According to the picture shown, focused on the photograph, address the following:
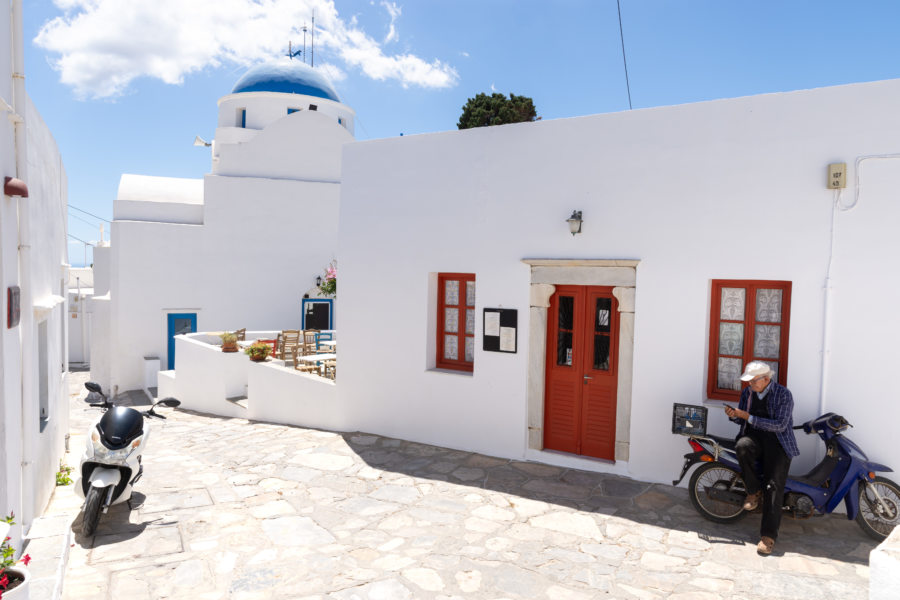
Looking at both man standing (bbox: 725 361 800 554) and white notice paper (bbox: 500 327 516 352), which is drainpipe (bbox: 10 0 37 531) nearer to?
white notice paper (bbox: 500 327 516 352)

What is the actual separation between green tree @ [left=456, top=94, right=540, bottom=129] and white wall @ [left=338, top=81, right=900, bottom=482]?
15611 millimetres

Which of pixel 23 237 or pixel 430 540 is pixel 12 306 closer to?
pixel 23 237

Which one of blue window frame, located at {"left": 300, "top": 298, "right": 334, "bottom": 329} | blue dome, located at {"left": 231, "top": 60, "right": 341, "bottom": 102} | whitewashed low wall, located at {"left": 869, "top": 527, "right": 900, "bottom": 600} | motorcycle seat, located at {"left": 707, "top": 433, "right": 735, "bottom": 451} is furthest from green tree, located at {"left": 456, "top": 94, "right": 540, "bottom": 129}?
whitewashed low wall, located at {"left": 869, "top": 527, "right": 900, "bottom": 600}

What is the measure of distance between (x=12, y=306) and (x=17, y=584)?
6.21 ft

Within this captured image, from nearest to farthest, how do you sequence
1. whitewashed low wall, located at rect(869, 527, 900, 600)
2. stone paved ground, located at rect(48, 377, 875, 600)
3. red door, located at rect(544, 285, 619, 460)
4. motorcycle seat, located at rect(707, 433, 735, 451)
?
whitewashed low wall, located at rect(869, 527, 900, 600), stone paved ground, located at rect(48, 377, 875, 600), motorcycle seat, located at rect(707, 433, 735, 451), red door, located at rect(544, 285, 619, 460)

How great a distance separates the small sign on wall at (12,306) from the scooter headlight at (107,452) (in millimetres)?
1469

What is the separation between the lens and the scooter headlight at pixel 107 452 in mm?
5266

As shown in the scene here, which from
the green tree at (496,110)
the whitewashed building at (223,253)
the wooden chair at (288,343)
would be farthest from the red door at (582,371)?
the green tree at (496,110)

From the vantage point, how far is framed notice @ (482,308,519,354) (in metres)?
7.42

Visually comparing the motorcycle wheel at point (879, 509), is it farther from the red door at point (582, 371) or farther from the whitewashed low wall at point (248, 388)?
the whitewashed low wall at point (248, 388)

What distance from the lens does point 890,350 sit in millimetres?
5484

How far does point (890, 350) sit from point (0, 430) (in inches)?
278

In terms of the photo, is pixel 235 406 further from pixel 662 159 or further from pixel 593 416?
pixel 662 159

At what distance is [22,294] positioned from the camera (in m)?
4.67
